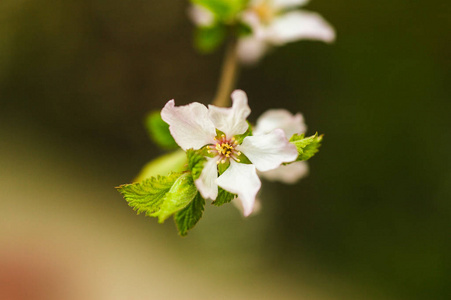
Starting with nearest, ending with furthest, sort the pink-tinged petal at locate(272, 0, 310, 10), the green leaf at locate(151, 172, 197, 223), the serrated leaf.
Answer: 1. the green leaf at locate(151, 172, 197, 223)
2. the serrated leaf
3. the pink-tinged petal at locate(272, 0, 310, 10)

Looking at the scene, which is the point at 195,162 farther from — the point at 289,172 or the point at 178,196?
the point at 289,172

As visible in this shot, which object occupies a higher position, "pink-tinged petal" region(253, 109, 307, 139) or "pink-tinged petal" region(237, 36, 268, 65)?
"pink-tinged petal" region(237, 36, 268, 65)

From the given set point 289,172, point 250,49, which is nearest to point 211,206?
point 250,49

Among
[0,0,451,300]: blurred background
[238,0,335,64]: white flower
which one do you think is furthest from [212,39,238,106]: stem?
[0,0,451,300]: blurred background

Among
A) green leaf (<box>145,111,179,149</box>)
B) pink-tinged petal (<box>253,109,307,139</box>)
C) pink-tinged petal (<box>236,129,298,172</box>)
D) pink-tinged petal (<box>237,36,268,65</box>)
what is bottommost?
pink-tinged petal (<box>236,129,298,172</box>)

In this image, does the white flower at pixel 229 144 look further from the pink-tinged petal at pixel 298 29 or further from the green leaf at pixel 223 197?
the pink-tinged petal at pixel 298 29

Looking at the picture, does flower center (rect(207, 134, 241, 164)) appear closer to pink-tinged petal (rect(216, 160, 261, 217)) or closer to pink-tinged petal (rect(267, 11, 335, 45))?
pink-tinged petal (rect(216, 160, 261, 217))
